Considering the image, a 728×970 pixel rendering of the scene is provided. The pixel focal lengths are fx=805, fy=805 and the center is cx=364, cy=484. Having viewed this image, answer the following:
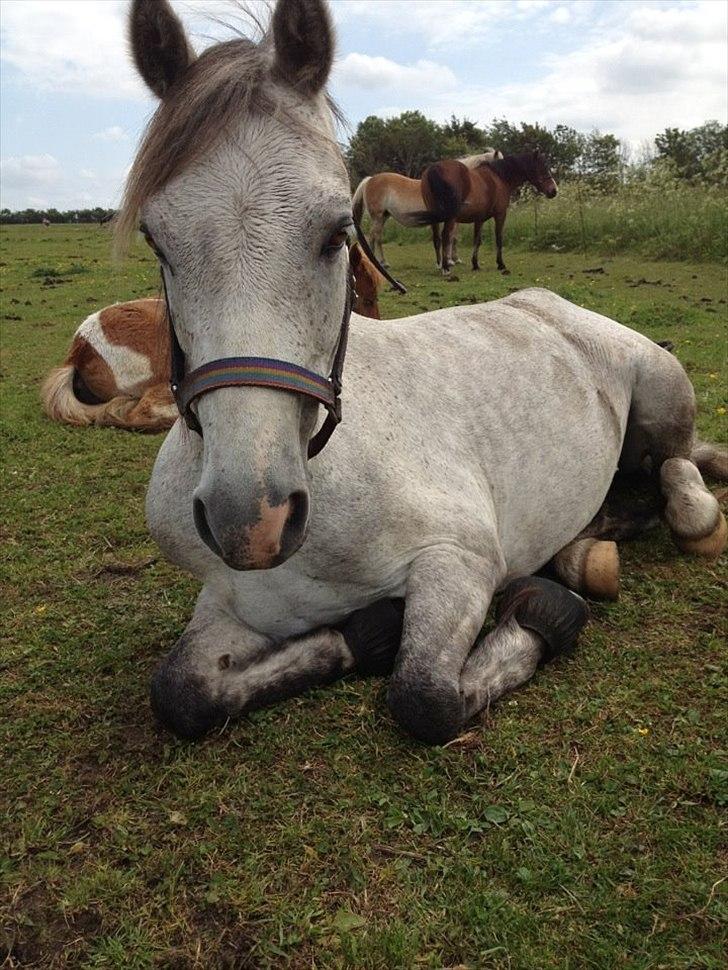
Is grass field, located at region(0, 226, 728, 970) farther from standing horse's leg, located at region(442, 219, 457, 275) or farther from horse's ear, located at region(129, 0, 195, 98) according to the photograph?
standing horse's leg, located at region(442, 219, 457, 275)

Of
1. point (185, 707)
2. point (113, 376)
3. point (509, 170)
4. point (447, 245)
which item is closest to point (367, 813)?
point (185, 707)

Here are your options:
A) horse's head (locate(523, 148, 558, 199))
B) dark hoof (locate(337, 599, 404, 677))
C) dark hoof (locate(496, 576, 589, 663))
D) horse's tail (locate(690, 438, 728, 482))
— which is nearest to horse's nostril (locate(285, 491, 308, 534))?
dark hoof (locate(337, 599, 404, 677))

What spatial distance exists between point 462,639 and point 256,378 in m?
1.24

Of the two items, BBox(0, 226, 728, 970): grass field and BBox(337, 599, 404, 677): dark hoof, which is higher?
BBox(337, 599, 404, 677): dark hoof

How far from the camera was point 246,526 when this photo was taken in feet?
6.02

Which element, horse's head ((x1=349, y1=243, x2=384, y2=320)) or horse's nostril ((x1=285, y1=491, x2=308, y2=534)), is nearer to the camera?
horse's nostril ((x1=285, y1=491, x2=308, y2=534))

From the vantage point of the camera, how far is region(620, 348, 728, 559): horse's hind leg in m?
3.95

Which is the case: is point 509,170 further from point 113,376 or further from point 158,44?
point 158,44

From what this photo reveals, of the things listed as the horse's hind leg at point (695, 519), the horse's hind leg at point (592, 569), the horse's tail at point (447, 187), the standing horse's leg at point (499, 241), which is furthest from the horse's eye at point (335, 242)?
the horse's tail at point (447, 187)

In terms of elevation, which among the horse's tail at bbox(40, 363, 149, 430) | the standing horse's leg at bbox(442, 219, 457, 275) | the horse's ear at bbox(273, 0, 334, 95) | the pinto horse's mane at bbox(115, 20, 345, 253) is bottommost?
the horse's tail at bbox(40, 363, 149, 430)

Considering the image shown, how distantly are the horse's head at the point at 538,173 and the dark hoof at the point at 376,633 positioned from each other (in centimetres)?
1582

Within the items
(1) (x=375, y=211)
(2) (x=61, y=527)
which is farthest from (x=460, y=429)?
(1) (x=375, y=211)

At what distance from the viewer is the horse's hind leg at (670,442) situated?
395 cm

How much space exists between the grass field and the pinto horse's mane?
645 mm
